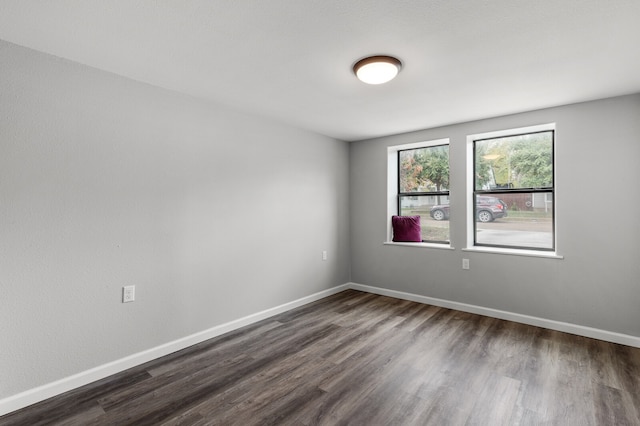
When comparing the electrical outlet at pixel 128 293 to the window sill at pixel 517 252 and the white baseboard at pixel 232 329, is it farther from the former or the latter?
the window sill at pixel 517 252

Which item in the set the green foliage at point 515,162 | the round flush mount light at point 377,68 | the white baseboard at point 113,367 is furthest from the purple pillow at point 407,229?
the round flush mount light at point 377,68

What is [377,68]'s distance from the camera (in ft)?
7.25

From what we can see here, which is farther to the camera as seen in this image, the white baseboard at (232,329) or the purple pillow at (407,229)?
the purple pillow at (407,229)

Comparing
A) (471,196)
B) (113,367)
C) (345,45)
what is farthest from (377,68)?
(113,367)

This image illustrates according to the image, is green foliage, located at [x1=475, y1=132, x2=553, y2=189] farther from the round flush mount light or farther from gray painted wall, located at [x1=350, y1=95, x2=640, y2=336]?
the round flush mount light

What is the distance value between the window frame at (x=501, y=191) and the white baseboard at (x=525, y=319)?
689mm

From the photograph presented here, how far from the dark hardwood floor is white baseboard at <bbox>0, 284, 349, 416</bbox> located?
7cm

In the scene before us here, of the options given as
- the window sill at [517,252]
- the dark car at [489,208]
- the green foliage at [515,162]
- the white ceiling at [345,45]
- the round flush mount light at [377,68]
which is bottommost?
the window sill at [517,252]

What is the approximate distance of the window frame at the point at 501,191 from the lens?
335 cm

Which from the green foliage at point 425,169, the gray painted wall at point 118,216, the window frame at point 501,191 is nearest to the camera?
the gray painted wall at point 118,216

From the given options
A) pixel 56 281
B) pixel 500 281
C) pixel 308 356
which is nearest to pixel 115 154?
pixel 56 281

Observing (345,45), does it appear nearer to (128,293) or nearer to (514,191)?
(128,293)

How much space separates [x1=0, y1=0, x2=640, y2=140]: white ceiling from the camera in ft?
5.41

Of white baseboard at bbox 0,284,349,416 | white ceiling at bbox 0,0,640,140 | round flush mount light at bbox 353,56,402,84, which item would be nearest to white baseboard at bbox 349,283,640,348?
white baseboard at bbox 0,284,349,416
